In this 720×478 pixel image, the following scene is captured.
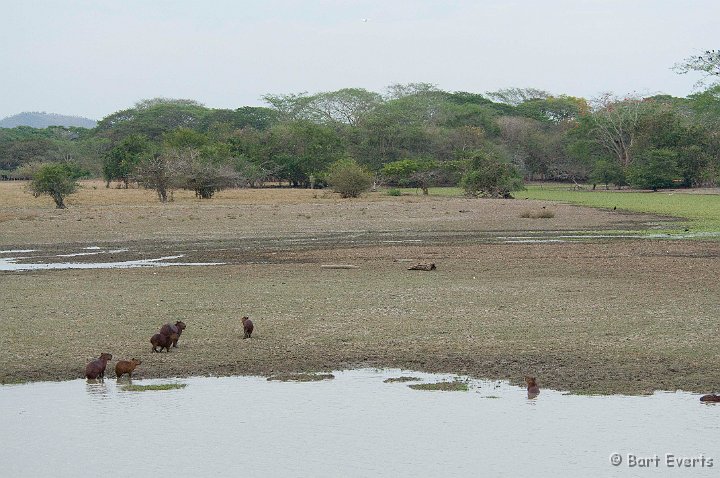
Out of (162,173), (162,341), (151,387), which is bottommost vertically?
(151,387)

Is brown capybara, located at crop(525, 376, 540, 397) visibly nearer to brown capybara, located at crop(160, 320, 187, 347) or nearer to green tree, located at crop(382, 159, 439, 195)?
brown capybara, located at crop(160, 320, 187, 347)

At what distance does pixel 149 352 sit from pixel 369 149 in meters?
73.7

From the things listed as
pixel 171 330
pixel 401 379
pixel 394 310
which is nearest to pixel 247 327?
pixel 171 330

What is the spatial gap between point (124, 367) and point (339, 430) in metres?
3.09

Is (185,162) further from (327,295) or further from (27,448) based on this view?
(27,448)

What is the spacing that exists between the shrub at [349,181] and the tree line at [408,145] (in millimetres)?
2820

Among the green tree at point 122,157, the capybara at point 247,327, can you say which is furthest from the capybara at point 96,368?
the green tree at point 122,157

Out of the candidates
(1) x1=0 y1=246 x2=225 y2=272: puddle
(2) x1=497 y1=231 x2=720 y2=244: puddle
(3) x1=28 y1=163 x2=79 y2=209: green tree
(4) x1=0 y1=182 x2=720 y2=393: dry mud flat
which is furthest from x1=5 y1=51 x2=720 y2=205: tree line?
(1) x1=0 y1=246 x2=225 y2=272: puddle

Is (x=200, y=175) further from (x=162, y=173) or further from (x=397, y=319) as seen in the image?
(x=397, y=319)

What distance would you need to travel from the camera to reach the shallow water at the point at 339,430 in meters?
8.54

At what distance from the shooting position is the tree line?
2530 inches

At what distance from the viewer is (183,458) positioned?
8.84 m

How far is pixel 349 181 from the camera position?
5981 cm

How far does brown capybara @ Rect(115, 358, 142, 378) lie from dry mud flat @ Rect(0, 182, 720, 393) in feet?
0.52
